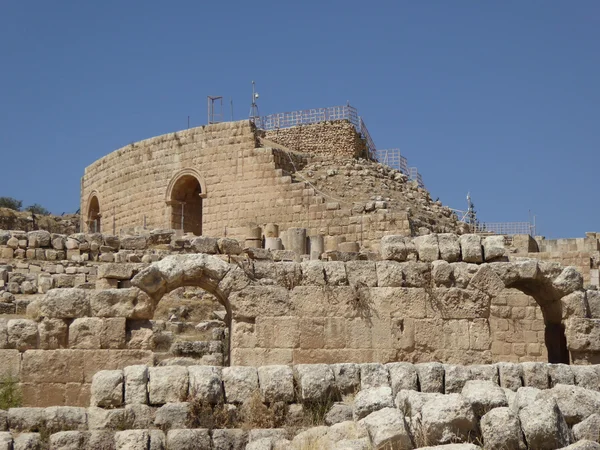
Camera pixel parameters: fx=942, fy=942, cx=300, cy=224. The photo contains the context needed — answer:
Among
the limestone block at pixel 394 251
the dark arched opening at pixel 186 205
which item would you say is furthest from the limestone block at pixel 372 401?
the dark arched opening at pixel 186 205

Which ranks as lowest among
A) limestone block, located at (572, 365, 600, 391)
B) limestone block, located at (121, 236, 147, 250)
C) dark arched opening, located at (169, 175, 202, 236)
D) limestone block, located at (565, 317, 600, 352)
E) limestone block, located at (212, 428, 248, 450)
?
limestone block, located at (212, 428, 248, 450)

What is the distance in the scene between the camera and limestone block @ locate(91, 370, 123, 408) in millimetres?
8734

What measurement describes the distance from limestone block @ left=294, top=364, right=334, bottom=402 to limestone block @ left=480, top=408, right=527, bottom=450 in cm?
202

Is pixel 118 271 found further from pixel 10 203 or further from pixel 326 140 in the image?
pixel 10 203

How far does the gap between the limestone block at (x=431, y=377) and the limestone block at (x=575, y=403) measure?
136 cm

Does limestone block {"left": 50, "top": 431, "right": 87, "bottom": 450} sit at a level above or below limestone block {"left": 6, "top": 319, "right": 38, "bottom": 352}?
below

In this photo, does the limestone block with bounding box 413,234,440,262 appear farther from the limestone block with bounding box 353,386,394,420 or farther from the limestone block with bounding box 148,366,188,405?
the limestone block with bounding box 148,366,188,405

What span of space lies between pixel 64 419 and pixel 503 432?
3.90 meters

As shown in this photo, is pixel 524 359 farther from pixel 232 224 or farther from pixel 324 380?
pixel 232 224

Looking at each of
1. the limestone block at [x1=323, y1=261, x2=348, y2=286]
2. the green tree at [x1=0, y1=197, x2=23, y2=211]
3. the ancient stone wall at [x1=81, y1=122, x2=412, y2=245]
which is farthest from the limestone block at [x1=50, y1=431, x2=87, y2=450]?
the green tree at [x1=0, y1=197, x2=23, y2=211]

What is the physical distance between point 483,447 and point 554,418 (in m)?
0.59

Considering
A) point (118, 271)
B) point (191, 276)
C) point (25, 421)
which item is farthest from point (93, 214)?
point (25, 421)

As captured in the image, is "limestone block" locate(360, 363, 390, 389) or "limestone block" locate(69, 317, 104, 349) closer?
"limestone block" locate(360, 363, 390, 389)

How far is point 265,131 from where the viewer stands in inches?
1247
